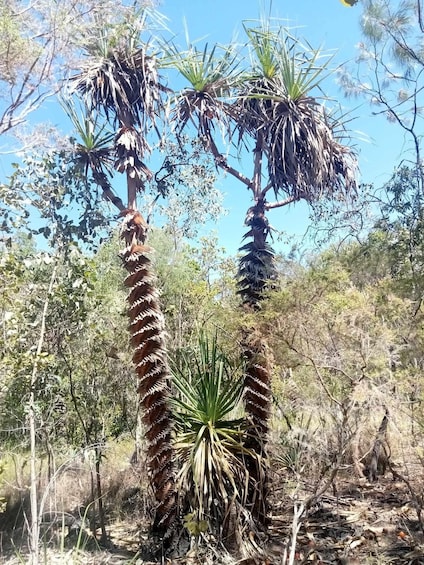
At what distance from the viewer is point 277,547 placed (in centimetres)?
582

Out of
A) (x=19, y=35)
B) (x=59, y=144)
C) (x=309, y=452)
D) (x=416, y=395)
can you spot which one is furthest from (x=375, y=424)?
(x=19, y=35)

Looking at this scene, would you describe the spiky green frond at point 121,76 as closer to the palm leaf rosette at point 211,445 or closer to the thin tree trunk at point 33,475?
the thin tree trunk at point 33,475

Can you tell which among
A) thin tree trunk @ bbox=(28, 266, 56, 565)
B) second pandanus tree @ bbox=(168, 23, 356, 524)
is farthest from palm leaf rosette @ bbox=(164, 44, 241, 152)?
thin tree trunk @ bbox=(28, 266, 56, 565)

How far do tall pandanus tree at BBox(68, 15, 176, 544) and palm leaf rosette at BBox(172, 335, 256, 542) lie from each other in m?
0.32

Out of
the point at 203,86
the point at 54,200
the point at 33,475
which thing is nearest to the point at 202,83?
the point at 203,86

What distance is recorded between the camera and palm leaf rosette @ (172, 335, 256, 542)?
19.0 feet

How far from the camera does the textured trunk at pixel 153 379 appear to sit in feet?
19.6

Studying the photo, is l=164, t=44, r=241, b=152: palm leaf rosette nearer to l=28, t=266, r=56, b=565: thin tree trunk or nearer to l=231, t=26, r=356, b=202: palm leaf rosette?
l=231, t=26, r=356, b=202: palm leaf rosette

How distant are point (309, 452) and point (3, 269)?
4.66 m

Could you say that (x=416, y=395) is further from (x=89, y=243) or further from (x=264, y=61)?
(x=264, y=61)

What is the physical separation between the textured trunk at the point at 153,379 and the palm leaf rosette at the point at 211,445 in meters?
0.26

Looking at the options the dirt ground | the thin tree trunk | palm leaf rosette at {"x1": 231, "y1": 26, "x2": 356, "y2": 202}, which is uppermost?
palm leaf rosette at {"x1": 231, "y1": 26, "x2": 356, "y2": 202}

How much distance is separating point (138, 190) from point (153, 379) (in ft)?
8.86

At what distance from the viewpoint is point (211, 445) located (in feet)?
20.1
